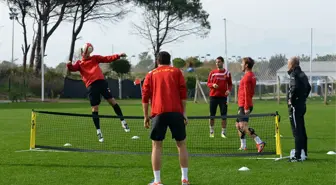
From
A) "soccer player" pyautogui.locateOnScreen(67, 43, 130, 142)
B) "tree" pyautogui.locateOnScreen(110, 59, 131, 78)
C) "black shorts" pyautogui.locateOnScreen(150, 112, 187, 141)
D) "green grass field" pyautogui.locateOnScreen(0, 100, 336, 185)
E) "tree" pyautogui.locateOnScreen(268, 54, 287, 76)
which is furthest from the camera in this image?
"tree" pyautogui.locateOnScreen(110, 59, 131, 78)

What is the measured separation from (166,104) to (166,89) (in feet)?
0.75

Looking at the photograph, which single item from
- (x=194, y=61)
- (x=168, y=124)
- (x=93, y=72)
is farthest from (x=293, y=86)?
(x=194, y=61)

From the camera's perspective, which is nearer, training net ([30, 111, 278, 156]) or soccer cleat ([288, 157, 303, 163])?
soccer cleat ([288, 157, 303, 163])

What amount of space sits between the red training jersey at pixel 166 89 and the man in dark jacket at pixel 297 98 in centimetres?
307

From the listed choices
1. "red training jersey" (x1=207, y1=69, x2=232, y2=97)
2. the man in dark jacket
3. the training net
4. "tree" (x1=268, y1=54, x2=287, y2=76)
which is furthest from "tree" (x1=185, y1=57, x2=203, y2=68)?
the man in dark jacket

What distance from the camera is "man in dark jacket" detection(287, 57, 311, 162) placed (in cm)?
1002

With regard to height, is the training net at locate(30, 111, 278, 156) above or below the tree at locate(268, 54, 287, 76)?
below

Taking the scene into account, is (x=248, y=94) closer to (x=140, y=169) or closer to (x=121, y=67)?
(x=140, y=169)

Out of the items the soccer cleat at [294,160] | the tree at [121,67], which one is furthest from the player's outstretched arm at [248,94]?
the tree at [121,67]

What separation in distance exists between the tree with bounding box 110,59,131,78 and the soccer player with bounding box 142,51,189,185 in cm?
5062

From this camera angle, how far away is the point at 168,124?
7867 millimetres

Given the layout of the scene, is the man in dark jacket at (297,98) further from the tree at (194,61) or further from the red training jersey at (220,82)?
the tree at (194,61)

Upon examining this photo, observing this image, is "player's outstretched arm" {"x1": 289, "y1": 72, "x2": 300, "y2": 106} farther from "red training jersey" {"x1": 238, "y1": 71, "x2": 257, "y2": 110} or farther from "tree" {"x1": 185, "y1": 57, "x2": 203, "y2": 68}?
"tree" {"x1": 185, "y1": 57, "x2": 203, "y2": 68}

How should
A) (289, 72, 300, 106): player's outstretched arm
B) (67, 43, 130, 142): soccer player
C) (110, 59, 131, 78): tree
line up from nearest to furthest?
(289, 72, 300, 106): player's outstretched arm
(67, 43, 130, 142): soccer player
(110, 59, 131, 78): tree
